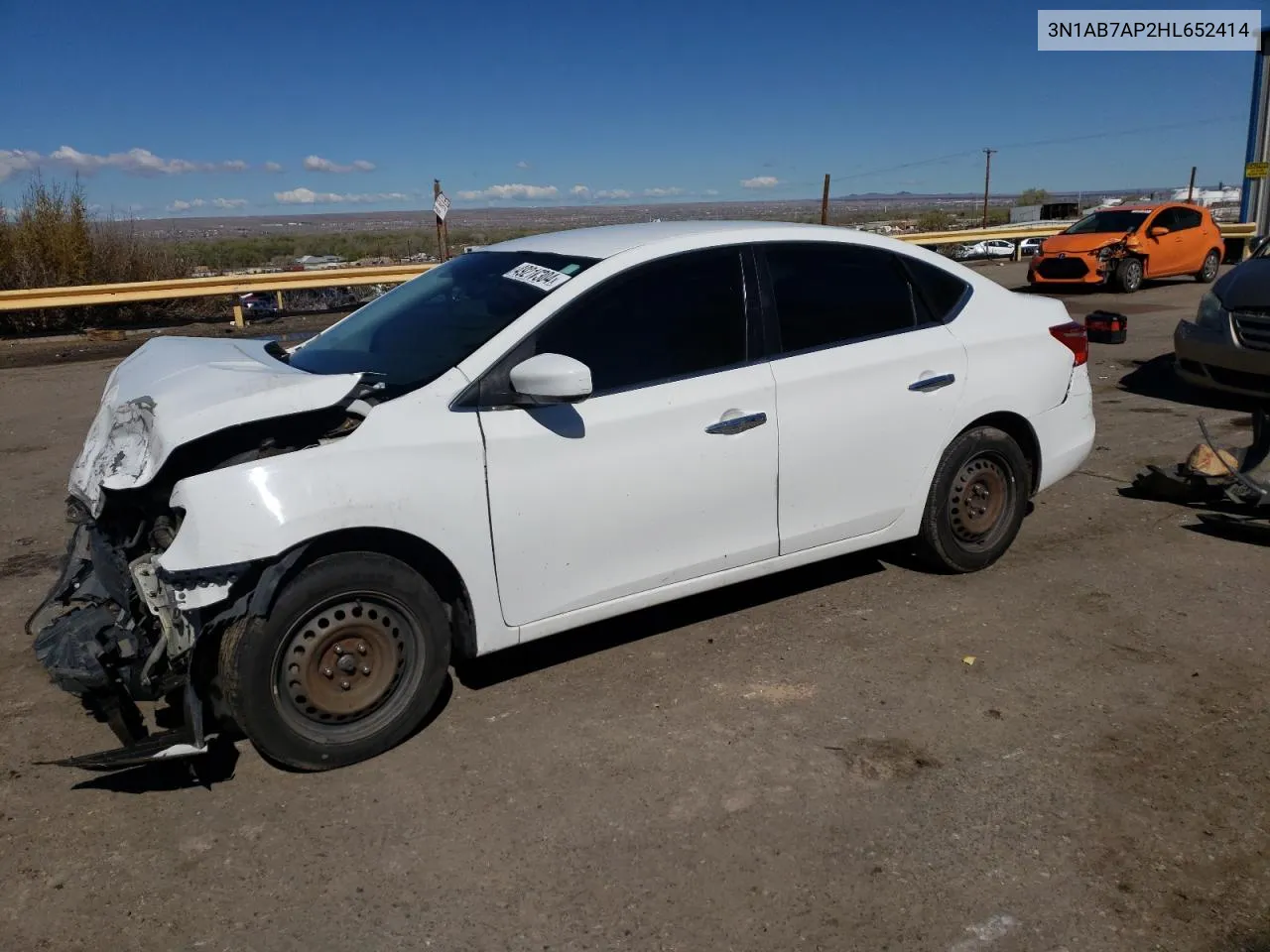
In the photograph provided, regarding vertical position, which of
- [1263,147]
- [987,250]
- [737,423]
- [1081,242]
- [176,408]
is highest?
[1263,147]

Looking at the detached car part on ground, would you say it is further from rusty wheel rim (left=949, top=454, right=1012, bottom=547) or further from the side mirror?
the side mirror

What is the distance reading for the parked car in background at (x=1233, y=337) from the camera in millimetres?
8031

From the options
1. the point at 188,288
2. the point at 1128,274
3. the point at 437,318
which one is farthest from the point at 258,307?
the point at 437,318

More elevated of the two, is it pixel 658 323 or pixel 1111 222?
pixel 658 323

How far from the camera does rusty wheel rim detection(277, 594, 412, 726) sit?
344cm

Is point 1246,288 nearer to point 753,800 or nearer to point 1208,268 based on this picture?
point 753,800

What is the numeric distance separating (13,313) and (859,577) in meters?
17.3

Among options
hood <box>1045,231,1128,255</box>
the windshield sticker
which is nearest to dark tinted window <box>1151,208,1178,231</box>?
hood <box>1045,231,1128,255</box>

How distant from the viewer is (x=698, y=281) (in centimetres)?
430

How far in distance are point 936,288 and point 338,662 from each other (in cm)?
332

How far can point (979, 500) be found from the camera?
5.12 meters

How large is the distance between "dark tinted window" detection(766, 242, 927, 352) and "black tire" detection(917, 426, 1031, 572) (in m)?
0.71

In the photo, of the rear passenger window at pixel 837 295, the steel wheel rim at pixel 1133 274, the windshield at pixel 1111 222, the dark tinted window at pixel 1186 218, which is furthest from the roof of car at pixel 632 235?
the dark tinted window at pixel 1186 218

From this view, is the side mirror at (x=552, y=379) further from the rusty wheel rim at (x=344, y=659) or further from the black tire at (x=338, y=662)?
the rusty wheel rim at (x=344, y=659)
